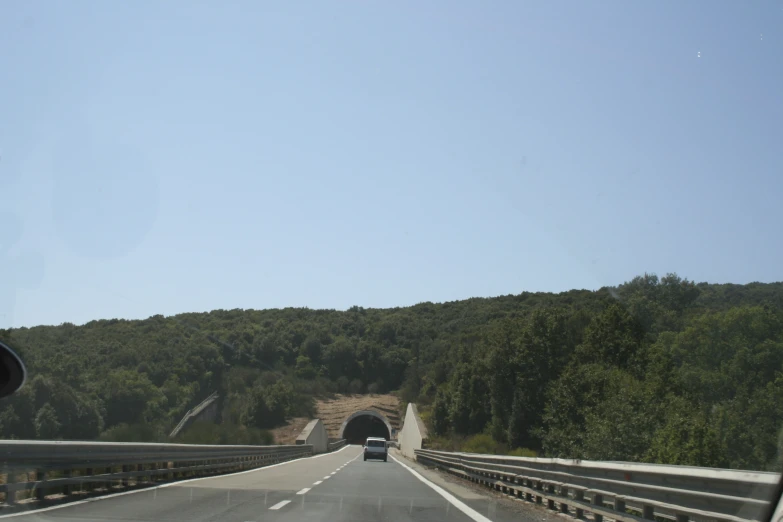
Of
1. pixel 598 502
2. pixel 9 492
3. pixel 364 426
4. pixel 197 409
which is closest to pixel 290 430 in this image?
pixel 197 409

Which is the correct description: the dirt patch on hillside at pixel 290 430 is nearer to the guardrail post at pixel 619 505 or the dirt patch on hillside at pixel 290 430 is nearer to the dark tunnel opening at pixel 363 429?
the dark tunnel opening at pixel 363 429

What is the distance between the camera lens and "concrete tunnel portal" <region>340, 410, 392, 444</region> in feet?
413

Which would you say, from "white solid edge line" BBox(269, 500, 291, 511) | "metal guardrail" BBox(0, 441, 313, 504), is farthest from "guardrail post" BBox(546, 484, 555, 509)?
"metal guardrail" BBox(0, 441, 313, 504)

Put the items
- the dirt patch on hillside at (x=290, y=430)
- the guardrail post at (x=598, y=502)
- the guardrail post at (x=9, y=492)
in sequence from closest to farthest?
the guardrail post at (x=9, y=492)
the guardrail post at (x=598, y=502)
the dirt patch on hillside at (x=290, y=430)

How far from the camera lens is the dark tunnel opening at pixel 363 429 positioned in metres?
135

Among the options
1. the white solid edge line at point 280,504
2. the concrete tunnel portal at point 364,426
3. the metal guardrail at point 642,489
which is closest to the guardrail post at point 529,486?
the metal guardrail at point 642,489

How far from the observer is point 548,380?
72.2 metres

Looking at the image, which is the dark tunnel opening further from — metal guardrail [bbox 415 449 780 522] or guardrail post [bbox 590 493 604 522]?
guardrail post [bbox 590 493 604 522]

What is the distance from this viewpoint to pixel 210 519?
1082 cm

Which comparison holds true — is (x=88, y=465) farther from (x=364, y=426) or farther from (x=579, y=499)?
→ (x=364, y=426)

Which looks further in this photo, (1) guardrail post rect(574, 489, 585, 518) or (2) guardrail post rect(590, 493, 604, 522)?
(1) guardrail post rect(574, 489, 585, 518)

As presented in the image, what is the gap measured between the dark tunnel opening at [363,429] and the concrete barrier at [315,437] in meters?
40.8

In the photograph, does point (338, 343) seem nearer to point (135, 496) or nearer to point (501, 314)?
point (501, 314)

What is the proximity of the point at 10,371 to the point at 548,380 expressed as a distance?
7007cm
